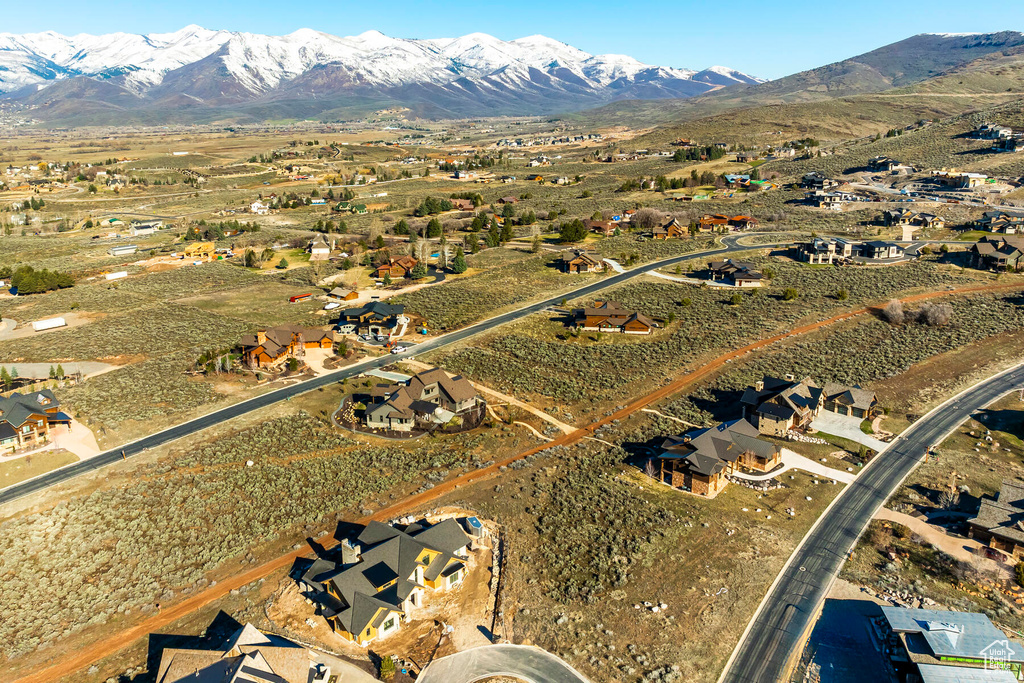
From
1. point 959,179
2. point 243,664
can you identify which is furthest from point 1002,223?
point 243,664

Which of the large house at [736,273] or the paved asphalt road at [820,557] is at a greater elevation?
the large house at [736,273]

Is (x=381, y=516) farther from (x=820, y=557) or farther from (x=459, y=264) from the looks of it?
(x=459, y=264)

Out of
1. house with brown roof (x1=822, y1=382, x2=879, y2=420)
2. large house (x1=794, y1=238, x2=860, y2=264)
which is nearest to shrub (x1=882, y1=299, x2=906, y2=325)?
house with brown roof (x1=822, y1=382, x2=879, y2=420)

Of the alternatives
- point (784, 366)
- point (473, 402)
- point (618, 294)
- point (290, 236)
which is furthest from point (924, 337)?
point (290, 236)

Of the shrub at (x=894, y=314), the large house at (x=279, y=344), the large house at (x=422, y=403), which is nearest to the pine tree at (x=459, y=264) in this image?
the large house at (x=279, y=344)

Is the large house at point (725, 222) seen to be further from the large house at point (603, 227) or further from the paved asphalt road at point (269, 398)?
the paved asphalt road at point (269, 398)

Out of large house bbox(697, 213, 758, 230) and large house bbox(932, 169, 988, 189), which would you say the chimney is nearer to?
large house bbox(697, 213, 758, 230)

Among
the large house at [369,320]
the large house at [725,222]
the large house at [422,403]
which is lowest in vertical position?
the large house at [422,403]
